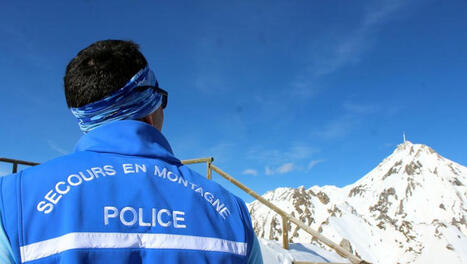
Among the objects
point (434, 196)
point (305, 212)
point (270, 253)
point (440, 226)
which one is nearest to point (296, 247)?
point (270, 253)

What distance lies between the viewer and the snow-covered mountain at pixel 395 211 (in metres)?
50.2

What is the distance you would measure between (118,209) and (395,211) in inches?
6322

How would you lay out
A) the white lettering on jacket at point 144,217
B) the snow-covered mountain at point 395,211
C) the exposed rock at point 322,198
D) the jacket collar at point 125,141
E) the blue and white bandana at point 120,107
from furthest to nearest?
the exposed rock at point 322,198
the snow-covered mountain at point 395,211
the blue and white bandana at point 120,107
the jacket collar at point 125,141
the white lettering on jacket at point 144,217

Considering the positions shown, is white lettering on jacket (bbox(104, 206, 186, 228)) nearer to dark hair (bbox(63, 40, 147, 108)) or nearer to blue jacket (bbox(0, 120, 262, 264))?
blue jacket (bbox(0, 120, 262, 264))

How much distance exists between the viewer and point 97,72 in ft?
4.59

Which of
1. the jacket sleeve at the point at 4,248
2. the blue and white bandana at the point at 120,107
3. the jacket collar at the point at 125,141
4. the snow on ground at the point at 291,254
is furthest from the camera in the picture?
the snow on ground at the point at 291,254

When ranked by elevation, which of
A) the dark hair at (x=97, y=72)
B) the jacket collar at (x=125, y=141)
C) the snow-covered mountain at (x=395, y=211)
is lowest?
the jacket collar at (x=125, y=141)

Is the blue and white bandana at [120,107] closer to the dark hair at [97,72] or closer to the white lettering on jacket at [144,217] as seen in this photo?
the dark hair at [97,72]

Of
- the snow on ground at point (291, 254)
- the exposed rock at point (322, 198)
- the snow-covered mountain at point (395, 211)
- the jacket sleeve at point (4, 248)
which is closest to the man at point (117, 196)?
the jacket sleeve at point (4, 248)

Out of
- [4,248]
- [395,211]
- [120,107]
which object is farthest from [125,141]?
[395,211]

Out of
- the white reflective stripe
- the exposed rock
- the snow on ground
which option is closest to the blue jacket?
the white reflective stripe

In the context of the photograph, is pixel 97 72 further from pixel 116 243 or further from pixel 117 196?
pixel 116 243

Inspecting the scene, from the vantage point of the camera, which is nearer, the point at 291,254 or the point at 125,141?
the point at 125,141

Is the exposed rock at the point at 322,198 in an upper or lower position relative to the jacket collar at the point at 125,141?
upper
